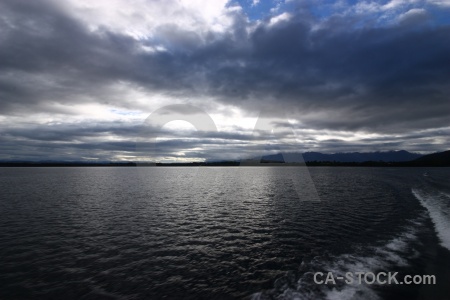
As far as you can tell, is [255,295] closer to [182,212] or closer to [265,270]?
[265,270]

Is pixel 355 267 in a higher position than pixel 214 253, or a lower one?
higher

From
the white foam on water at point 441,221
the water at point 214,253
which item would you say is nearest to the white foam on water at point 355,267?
the water at point 214,253

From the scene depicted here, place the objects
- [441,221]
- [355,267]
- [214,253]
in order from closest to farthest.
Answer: [355,267]
[214,253]
[441,221]

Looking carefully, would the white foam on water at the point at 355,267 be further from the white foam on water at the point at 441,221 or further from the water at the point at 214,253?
the white foam on water at the point at 441,221

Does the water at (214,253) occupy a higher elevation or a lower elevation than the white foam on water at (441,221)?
lower

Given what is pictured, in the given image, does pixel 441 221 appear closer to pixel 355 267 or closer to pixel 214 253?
pixel 355 267

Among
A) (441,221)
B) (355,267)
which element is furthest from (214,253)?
(441,221)

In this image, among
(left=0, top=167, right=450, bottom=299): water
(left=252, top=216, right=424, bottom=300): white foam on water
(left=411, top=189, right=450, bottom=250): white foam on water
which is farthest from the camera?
(left=411, top=189, right=450, bottom=250): white foam on water

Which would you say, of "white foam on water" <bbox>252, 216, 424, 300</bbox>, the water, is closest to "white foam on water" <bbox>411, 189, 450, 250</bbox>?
the water

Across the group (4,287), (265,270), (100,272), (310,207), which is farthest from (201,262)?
(310,207)

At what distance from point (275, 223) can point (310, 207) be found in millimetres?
14794

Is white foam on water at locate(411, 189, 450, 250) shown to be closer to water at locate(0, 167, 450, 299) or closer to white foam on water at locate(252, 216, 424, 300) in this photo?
water at locate(0, 167, 450, 299)

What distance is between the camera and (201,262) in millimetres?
21438

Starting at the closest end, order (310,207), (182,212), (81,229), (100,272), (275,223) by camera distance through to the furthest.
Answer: (100,272)
(81,229)
(275,223)
(182,212)
(310,207)
